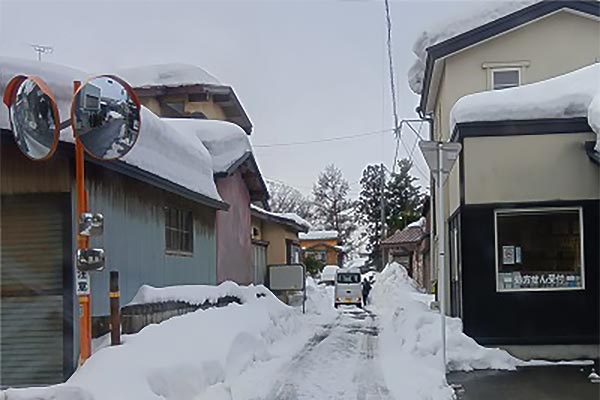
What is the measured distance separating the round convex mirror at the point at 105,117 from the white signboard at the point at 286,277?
60.0ft

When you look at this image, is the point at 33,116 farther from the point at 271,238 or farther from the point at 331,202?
the point at 331,202

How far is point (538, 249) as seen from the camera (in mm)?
13289

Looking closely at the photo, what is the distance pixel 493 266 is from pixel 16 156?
8.35 meters

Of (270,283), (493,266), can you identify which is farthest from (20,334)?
(270,283)

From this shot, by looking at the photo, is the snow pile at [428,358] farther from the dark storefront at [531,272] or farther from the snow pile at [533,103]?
the snow pile at [533,103]

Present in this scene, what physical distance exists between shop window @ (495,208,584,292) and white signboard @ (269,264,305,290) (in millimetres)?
13818

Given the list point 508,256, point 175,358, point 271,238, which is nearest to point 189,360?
point 175,358

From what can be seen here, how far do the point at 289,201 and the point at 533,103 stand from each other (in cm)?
6368

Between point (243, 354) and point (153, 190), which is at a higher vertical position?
point (153, 190)

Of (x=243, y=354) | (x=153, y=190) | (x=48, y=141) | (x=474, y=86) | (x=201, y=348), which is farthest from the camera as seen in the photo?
(x=474, y=86)

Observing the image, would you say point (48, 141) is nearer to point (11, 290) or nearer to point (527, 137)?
point (11, 290)

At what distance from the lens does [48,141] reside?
7922 mm

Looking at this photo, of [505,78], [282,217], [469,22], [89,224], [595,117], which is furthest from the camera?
[282,217]

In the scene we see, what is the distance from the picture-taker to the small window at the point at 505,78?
18.0 meters
